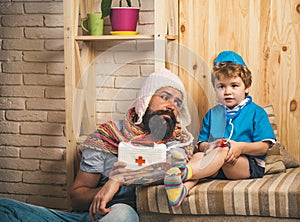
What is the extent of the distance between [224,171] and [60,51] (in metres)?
1.17

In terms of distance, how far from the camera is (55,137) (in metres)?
3.12

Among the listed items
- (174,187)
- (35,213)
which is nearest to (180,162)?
(174,187)

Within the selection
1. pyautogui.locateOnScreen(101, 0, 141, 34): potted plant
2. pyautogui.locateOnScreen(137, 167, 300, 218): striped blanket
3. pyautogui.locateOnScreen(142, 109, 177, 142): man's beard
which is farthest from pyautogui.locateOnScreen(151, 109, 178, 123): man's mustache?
pyautogui.locateOnScreen(101, 0, 141, 34): potted plant

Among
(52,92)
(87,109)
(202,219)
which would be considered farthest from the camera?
(52,92)

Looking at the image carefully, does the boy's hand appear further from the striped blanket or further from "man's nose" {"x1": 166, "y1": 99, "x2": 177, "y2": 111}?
"man's nose" {"x1": 166, "y1": 99, "x2": 177, "y2": 111}

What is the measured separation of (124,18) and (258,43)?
67 centimetres

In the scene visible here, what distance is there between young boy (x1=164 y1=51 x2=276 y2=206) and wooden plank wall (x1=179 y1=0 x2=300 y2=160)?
0.24m

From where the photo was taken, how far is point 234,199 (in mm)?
2203

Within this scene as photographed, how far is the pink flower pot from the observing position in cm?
265

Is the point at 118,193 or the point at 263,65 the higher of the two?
the point at 263,65

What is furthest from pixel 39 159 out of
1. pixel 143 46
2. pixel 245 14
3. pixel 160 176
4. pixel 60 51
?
pixel 245 14

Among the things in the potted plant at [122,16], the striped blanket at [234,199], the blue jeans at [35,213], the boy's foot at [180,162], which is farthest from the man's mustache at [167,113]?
the potted plant at [122,16]

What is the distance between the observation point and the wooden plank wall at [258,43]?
279 centimetres

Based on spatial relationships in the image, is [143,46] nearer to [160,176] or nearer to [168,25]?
[168,25]
